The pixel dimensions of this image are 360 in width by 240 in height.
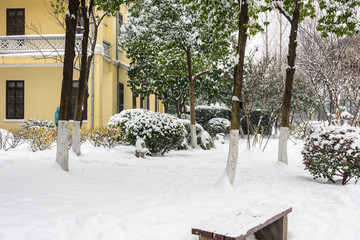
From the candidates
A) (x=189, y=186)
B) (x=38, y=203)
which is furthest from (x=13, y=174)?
(x=189, y=186)

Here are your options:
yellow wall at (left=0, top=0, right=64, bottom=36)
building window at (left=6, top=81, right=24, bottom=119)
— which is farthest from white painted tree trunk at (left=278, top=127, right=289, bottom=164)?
building window at (left=6, top=81, right=24, bottom=119)

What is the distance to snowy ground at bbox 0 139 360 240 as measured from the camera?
431 cm

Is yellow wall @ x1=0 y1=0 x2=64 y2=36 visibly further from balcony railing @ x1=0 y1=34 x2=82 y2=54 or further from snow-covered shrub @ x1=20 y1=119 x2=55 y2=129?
snow-covered shrub @ x1=20 y1=119 x2=55 y2=129

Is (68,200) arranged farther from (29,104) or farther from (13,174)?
(29,104)

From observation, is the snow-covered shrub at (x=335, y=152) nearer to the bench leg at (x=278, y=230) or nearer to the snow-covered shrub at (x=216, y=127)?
the bench leg at (x=278, y=230)

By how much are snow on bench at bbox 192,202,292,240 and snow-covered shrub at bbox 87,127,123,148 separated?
26.4 ft

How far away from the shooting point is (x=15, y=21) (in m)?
17.9

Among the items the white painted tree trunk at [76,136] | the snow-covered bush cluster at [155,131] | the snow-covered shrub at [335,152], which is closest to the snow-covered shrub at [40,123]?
the snow-covered bush cluster at [155,131]

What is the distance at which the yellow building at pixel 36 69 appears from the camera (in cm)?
1670

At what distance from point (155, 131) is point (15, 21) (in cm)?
1176

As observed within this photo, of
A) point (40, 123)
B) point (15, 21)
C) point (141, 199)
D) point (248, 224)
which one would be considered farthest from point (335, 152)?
point (15, 21)

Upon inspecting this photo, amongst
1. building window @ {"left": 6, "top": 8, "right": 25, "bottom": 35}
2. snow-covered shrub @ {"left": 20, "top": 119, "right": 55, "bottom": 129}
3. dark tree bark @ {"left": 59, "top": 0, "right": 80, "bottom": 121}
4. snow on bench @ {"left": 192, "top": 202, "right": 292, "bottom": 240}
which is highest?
building window @ {"left": 6, "top": 8, "right": 25, "bottom": 35}

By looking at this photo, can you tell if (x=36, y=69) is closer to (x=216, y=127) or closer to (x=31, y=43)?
(x=31, y=43)

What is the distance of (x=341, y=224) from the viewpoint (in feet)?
15.8
